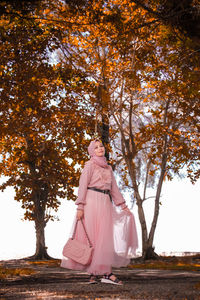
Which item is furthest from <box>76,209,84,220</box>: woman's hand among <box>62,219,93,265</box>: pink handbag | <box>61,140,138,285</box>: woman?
<box>62,219,93,265</box>: pink handbag

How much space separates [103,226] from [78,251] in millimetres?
670

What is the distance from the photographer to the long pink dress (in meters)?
7.28

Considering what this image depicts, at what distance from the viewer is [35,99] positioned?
53.1 ft

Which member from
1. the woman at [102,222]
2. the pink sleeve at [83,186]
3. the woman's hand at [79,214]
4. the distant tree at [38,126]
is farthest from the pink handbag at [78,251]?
the distant tree at [38,126]

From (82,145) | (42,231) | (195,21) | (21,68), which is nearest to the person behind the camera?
(195,21)

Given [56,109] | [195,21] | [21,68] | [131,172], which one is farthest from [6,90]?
[195,21]

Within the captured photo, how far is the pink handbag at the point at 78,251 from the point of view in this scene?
7191mm

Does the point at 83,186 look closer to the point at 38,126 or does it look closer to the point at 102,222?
the point at 102,222

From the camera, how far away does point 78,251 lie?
7.27m

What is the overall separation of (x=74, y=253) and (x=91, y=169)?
1662 mm

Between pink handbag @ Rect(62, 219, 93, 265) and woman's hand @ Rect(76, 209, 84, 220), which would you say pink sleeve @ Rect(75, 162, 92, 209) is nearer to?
woman's hand @ Rect(76, 209, 84, 220)

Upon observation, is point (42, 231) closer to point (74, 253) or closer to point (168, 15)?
point (74, 253)

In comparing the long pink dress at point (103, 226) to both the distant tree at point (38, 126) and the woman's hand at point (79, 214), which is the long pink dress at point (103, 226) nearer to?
the woman's hand at point (79, 214)

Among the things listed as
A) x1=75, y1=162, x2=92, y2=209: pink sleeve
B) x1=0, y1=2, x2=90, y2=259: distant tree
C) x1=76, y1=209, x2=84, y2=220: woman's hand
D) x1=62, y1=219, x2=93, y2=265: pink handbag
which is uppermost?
x1=0, y1=2, x2=90, y2=259: distant tree
